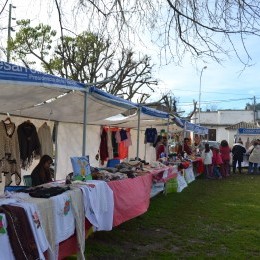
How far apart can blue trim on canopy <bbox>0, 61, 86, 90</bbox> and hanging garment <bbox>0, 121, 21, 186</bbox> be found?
2.88 metres

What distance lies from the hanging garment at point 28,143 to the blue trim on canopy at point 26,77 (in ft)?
11.0

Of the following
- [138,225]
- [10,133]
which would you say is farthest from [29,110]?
[138,225]

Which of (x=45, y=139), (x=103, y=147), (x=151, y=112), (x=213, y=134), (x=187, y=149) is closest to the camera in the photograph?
(x=45, y=139)

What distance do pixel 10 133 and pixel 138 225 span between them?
301cm

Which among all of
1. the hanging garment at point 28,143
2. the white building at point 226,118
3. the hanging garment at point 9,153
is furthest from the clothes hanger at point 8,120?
the white building at point 226,118

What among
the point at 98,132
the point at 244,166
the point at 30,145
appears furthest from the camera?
the point at 244,166

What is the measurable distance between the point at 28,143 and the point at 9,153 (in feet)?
2.48

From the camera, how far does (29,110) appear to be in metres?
8.52

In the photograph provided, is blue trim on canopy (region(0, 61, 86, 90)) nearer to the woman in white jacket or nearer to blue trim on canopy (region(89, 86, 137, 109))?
blue trim on canopy (region(89, 86, 137, 109))

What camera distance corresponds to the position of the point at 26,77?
462 cm

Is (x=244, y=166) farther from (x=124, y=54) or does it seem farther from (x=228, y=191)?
(x=124, y=54)

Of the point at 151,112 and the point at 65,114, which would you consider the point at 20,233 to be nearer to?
the point at 65,114

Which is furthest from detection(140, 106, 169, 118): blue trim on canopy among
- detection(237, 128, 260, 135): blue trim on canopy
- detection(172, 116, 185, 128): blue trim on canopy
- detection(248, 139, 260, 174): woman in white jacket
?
detection(237, 128, 260, 135): blue trim on canopy

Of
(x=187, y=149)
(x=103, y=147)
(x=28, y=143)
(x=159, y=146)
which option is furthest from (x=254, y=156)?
(x=28, y=143)
